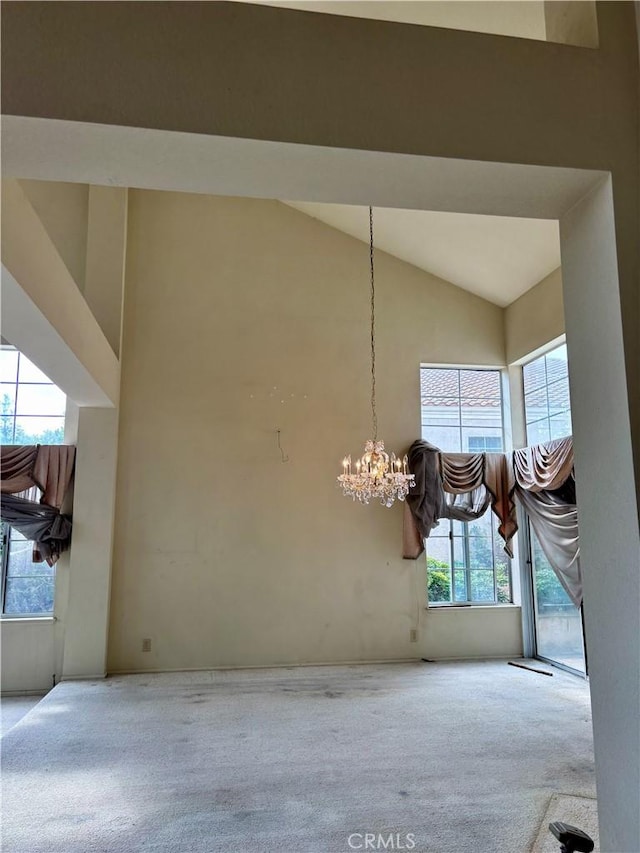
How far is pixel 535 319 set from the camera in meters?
5.89

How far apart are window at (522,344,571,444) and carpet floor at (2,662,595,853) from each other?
94.7 inches

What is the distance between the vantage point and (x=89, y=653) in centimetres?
526

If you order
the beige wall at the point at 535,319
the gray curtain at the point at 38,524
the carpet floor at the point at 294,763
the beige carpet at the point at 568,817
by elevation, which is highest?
the beige wall at the point at 535,319

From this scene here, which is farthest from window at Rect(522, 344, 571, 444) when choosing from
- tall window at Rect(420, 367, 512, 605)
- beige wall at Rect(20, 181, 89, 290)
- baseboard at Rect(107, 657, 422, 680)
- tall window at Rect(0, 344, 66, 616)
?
tall window at Rect(0, 344, 66, 616)

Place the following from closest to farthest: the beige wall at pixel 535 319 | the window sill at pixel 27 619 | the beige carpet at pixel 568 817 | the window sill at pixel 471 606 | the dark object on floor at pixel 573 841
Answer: the dark object on floor at pixel 573 841 < the beige carpet at pixel 568 817 < the window sill at pixel 27 619 < the beige wall at pixel 535 319 < the window sill at pixel 471 606

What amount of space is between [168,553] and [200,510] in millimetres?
531

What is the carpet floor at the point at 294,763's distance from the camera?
269 cm

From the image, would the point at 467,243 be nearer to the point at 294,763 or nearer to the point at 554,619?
the point at 554,619

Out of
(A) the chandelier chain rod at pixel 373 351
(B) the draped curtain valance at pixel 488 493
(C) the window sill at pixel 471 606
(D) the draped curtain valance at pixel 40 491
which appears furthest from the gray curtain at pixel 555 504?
(D) the draped curtain valance at pixel 40 491

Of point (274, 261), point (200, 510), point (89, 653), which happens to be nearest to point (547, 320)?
point (274, 261)

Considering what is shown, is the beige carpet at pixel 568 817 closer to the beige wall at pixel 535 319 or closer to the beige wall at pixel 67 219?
the beige wall at pixel 535 319

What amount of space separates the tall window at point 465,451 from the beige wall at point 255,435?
249 mm

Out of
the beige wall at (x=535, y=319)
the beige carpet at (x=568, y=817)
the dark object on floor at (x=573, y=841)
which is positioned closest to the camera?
the dark object on floor at (x=573, y=841)

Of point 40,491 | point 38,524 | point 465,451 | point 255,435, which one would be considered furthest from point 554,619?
point 40,491
